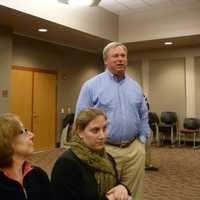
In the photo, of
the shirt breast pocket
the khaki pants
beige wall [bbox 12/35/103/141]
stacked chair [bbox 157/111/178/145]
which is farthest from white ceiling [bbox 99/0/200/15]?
the khaki pants

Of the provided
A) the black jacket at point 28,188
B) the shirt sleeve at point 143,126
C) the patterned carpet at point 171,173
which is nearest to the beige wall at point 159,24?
the patterned carpet at point 171,173

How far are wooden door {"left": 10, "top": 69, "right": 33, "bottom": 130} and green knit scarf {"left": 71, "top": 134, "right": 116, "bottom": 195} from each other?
580cm

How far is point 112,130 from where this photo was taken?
2422mm

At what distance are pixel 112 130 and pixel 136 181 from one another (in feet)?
1.37

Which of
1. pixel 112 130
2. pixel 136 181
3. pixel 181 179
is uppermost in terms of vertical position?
pixel 112 130

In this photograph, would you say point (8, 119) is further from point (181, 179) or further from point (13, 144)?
point (181, 179)

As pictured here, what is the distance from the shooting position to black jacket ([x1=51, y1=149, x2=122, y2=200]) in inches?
64.2

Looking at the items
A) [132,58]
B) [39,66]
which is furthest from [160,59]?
[39,66]

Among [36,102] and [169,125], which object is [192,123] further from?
[36,102]

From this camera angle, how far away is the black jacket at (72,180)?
1.63 meters

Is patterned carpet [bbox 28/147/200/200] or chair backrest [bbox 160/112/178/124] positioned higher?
chair backrest [bbox 160/112/178/124]

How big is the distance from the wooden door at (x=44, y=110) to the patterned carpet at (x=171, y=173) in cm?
38

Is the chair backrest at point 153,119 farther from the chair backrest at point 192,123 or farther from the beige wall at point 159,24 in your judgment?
the beige wall at point 159,24

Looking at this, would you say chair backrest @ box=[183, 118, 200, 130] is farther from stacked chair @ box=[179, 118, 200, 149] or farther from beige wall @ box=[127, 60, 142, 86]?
beige wall @ box=[127, 60, 142, 86]
